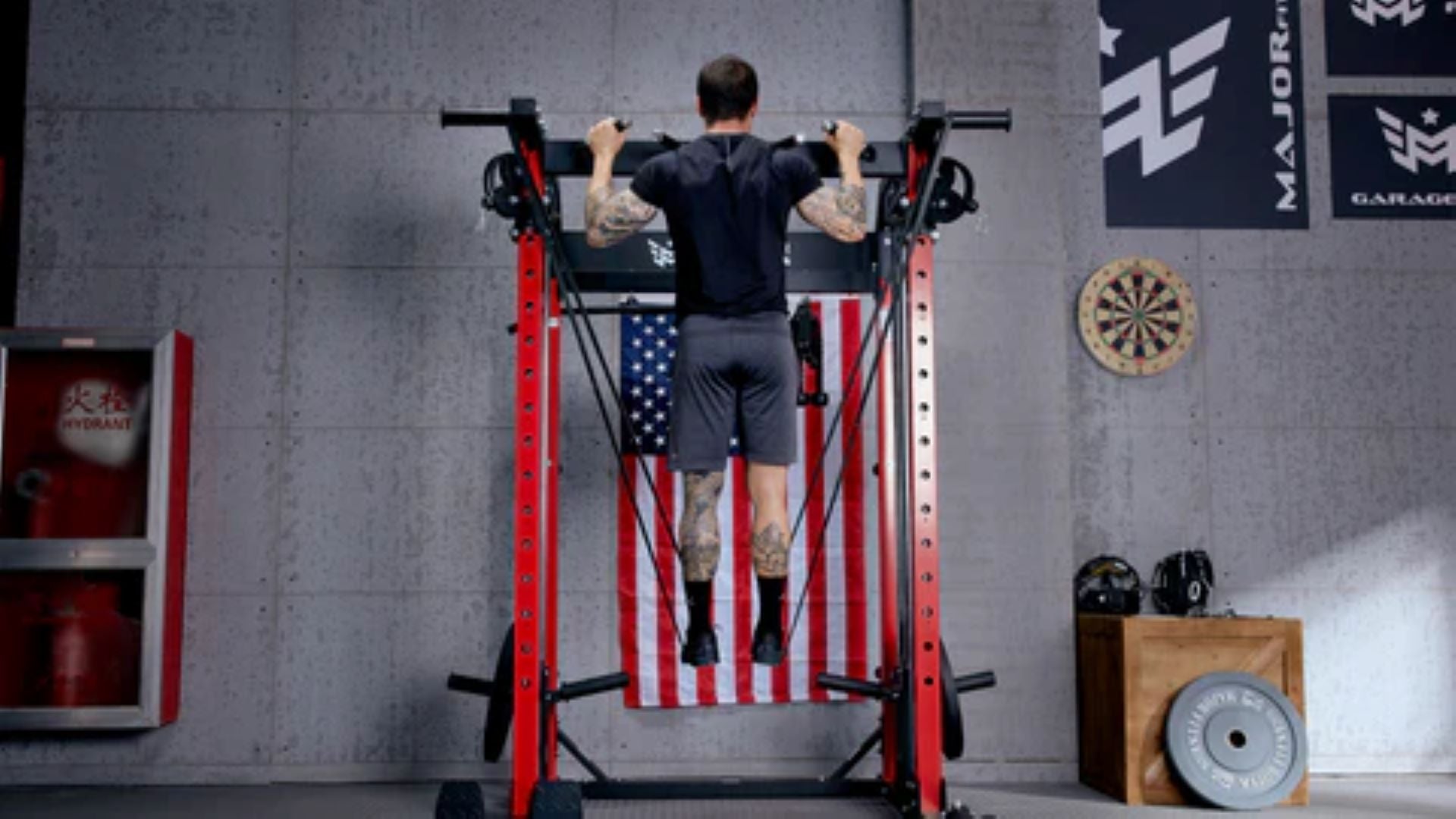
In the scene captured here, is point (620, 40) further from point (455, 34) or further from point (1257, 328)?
point (1257, 328)

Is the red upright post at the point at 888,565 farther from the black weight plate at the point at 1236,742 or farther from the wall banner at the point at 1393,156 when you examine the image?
the wall banner at the point at 1393,156

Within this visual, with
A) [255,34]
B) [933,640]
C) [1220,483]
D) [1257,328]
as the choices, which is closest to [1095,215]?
[1257,328]

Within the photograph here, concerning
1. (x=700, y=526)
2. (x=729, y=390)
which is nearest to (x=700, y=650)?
(x=700, y=526)

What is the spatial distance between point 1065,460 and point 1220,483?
0.81 metres

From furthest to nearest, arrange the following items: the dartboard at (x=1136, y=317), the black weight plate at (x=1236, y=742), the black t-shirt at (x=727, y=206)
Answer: the dartboard at (x=1136, y=317), the black weight plate at (x=1236, y=742), the black t-shirt at (x=727, y=206)

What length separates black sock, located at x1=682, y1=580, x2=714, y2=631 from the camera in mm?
4203

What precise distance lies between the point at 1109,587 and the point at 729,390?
222 centimetres

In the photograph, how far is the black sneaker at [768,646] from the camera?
4145 mm

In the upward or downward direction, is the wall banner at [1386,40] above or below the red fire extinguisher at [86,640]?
above

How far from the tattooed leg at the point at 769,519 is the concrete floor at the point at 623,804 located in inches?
37.6

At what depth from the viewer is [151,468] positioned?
17.5ft

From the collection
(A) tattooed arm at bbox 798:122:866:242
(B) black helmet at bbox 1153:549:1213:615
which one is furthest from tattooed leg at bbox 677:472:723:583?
(B) black helmet at bbox 1153:549:1213:615

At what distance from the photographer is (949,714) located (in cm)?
455

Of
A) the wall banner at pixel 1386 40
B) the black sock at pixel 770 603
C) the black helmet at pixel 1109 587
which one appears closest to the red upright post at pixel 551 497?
the black sock at pixel 770 603
